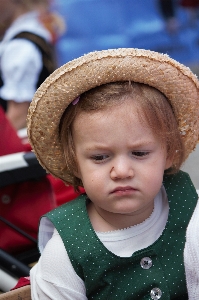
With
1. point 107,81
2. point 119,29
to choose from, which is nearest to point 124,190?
point 107,81

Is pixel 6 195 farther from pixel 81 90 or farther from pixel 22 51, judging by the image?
pixel 22 51

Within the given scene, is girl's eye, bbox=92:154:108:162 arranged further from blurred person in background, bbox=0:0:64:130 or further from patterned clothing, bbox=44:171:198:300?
blurred person in background, bbox=0:0:64:130

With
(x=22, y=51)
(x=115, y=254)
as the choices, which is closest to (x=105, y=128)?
(x=115, y=254)

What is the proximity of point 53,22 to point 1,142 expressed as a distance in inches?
81.6

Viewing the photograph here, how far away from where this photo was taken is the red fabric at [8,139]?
2369 mm

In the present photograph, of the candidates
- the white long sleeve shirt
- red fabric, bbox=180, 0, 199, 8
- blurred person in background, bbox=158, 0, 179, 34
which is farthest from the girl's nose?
red fabric, bbox=180, 0, 199, 8

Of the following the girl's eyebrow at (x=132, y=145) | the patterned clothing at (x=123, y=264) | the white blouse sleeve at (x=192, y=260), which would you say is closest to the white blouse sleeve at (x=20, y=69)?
the patterned clothing at (x=123, y=264)

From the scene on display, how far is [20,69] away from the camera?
11.2 ft

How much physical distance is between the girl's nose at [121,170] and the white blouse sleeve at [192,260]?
263mm

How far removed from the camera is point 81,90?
66.6 inches

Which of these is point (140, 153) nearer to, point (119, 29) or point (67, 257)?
point (67, 257)

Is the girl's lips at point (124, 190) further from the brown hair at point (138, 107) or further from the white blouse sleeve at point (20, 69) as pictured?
the white blouse sleeve at point (20, 69)

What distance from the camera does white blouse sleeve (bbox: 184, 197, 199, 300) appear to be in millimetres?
1729

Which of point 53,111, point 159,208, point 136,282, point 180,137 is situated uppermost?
point 53,111
